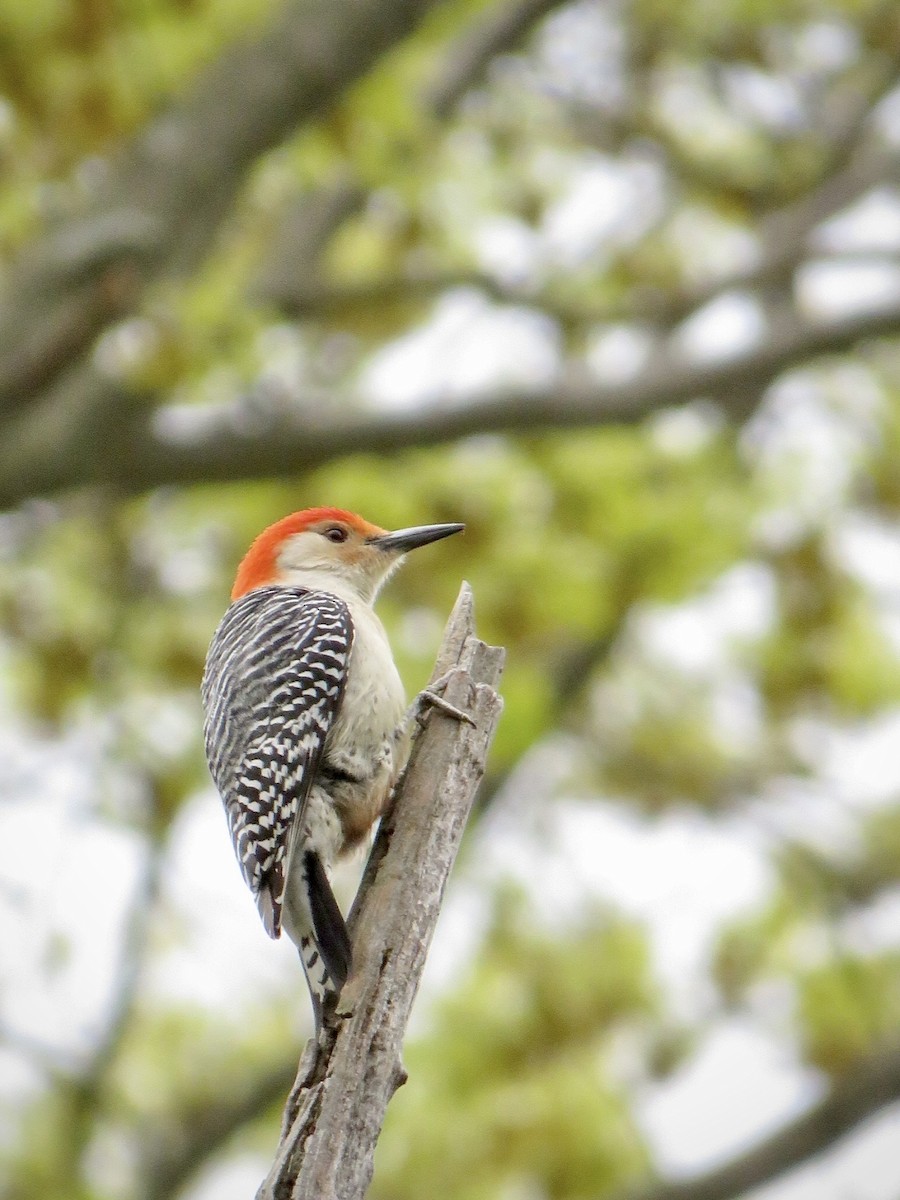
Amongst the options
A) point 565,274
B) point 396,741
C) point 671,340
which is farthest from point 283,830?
point 565,274

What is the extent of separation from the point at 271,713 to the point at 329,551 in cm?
115

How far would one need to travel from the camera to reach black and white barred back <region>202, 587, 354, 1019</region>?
12.5ft

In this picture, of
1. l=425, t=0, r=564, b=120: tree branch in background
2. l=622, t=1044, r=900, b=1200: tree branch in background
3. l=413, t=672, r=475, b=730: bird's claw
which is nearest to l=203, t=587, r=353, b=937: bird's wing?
l=413, t=672, r=475, b=730: bird's claw

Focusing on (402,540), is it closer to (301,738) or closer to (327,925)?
(301,738)

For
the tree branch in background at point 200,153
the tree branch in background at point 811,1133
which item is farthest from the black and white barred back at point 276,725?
the tree branch in background at point 811,1133

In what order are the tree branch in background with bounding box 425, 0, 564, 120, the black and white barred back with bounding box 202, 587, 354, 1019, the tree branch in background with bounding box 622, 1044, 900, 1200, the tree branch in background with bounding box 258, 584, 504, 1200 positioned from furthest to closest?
the tree branch in background with bounding box 425, 0, 564, 120 → the tree branch in background with bounding box 622, 1044, 900, 1200 → the black and white barred back with bounding box 202, 587, 354, 1019 → the tree branch in background with bounding box 258, 584, 504, 1200

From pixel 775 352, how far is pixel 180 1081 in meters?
6.31

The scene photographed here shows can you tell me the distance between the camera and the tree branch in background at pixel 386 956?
268cm

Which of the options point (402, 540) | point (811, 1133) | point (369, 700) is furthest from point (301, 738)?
point (811, 1133)

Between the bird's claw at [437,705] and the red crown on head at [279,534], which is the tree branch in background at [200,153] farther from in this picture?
the bird's claw at [437,705]

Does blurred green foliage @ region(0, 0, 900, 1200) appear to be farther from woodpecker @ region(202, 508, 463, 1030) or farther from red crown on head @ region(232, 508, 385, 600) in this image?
woodpecker @ region(202, 508, 463, 1030)

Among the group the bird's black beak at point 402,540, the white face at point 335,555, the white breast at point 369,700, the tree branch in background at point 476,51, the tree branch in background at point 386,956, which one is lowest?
the tree branch in background at point 386,956

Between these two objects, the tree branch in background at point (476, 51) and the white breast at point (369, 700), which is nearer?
the white breast at point (369, 700)

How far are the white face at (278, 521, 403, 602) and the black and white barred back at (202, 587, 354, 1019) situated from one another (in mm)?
299
